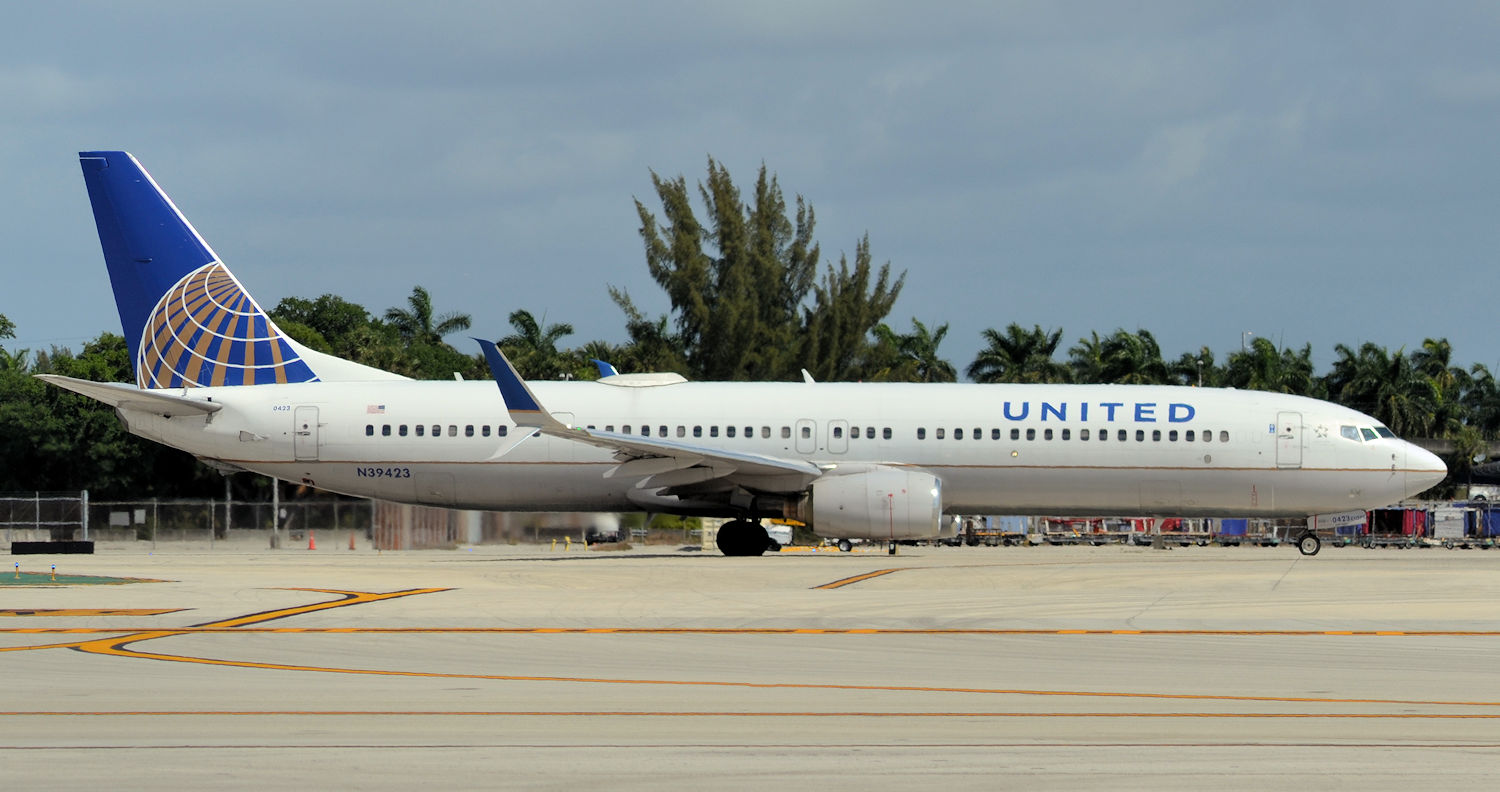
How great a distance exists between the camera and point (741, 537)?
101 feet

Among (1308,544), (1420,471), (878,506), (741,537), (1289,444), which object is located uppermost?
(1289,444)

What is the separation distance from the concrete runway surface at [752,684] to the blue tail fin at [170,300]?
11.0 metres

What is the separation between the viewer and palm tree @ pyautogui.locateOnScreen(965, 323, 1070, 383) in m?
80.4

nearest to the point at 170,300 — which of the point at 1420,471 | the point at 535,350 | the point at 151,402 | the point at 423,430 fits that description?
the point at 151,402

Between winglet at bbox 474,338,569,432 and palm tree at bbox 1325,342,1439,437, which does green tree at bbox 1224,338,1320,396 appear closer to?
palm tree at bbox 1325,342,1439,437

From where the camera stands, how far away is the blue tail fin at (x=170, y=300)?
3180cm

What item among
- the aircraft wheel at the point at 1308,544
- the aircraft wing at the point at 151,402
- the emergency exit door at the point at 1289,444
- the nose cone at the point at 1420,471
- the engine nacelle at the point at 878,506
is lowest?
the aircraft wheel at the point at 1308,544

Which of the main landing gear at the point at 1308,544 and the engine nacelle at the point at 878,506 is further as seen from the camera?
the main landing gear at the point at 1308,544

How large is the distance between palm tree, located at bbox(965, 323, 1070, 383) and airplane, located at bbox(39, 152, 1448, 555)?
160 ft

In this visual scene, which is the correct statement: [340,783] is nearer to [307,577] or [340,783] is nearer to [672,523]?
[307,577]

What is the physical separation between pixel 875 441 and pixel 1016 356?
53204 millimetres

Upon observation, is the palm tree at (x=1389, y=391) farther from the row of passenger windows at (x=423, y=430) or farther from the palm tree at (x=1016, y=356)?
the row of passenger windows at (x=423, y=430)

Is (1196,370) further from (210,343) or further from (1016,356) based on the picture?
(210,343)

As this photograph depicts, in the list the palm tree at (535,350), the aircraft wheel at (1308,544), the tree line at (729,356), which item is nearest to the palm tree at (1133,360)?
the tree line at (729,356)
